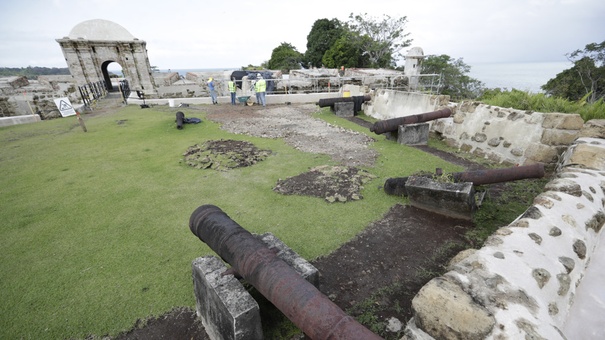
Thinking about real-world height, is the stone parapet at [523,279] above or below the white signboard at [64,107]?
below

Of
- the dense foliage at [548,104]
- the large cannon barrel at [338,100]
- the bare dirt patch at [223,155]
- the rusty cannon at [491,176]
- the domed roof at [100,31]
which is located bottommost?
the bare dirt patch at [223,155]

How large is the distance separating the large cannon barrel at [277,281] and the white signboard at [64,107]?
14.2 metres

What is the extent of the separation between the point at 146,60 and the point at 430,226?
2503 centimetres

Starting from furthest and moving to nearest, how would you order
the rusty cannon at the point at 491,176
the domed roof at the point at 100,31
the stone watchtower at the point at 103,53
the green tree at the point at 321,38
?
the green tree at the point at 321,38
the domed roof at the point at 100,31
the stone watchtower at the point at 103,53
the rusty cannon at the point at 491,176

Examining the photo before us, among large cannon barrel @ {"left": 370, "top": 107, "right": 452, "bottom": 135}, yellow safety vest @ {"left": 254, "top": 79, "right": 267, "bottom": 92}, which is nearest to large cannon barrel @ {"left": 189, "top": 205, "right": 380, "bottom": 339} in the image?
large cannon barrel @ {"left": 370, "top": 107, "right": 452, "bottom": 135}

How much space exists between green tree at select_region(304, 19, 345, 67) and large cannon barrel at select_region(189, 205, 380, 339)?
4647cm

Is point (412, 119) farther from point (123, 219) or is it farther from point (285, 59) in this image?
point (285, 59)

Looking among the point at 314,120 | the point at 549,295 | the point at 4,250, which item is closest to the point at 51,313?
the point at 4,250

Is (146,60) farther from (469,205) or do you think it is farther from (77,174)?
(469,205)

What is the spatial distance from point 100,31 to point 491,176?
28.4 metres

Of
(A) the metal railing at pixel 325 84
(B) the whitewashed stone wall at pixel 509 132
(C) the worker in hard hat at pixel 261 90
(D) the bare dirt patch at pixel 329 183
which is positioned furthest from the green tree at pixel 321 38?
(D) the bare dirt patch at pixel 329 183

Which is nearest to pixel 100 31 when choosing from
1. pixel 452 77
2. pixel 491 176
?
pixel 491 176

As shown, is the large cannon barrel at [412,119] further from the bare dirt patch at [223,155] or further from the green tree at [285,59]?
the green tree at [285,59]

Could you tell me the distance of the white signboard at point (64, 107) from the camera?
1236cm
